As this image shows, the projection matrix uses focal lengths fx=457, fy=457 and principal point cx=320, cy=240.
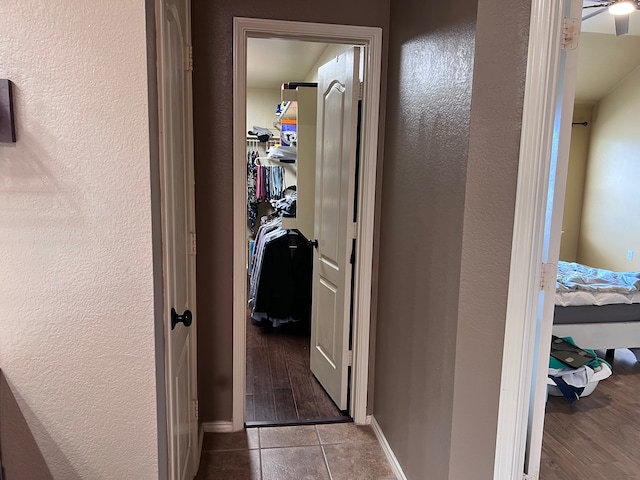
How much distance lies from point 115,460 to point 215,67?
180cm

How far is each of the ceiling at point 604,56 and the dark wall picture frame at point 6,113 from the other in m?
4.74

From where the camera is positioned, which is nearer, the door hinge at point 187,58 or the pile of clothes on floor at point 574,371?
the door hinge at point 187,58

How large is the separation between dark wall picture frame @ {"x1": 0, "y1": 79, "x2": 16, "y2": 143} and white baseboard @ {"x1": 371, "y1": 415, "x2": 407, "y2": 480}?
208 centimetres

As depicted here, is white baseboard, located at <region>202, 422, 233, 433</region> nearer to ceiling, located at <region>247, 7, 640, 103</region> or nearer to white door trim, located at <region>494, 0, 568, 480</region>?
white door trim, located at <region>494, 0, 568, 480</region>

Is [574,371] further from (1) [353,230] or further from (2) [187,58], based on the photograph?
(2) [187,58]

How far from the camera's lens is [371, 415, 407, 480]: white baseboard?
2.21 meters

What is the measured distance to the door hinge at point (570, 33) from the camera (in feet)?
4.41

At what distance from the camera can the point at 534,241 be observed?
142 cm

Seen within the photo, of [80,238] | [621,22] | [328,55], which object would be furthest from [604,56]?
[80,238]

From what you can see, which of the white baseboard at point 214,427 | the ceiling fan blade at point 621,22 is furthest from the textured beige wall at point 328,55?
the white baseboard at point 214,427

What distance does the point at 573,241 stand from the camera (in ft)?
21.4

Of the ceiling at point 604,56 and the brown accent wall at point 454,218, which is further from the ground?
the ceiling at point 604,56

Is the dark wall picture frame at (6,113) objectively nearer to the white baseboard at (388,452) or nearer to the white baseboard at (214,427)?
the white baseboard at (214,427)

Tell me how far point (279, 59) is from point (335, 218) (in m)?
2.56
